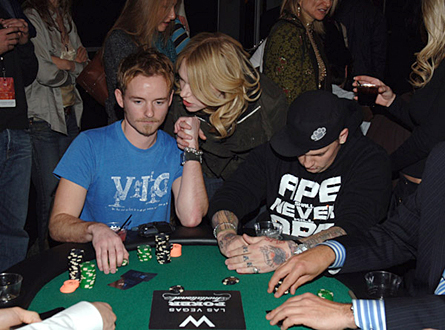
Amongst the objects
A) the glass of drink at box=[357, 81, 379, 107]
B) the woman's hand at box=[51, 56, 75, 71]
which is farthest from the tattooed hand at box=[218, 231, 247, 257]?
the woman's hand at box=[51, 56, 75, 71]

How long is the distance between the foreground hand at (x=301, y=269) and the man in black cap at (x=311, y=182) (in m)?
0.16

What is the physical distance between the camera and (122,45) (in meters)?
3.17

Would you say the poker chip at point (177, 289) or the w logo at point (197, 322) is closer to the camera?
the w logo at point (197, 322)

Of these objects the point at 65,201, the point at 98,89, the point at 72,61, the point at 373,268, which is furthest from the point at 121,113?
the point at 373,268

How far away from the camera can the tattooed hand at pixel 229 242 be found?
207cm

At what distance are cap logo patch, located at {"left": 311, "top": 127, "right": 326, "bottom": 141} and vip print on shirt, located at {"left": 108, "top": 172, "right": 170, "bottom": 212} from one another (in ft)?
2.65

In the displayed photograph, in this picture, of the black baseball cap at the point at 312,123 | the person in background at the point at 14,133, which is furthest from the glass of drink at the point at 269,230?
the person in background at the point at 14,133

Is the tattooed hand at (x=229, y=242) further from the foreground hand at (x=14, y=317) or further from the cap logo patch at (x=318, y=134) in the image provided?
the foreground hand at (x=14, y=317)

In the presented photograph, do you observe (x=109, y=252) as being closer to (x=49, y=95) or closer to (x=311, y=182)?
(x=311, y=182)

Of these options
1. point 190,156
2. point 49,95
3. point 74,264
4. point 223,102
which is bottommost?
point 74,264

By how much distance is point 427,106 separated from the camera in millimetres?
2613

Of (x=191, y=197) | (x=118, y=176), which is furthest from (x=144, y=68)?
(x=191, y=197)

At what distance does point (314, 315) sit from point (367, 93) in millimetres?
1674

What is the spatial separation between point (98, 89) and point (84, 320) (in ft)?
7.32
